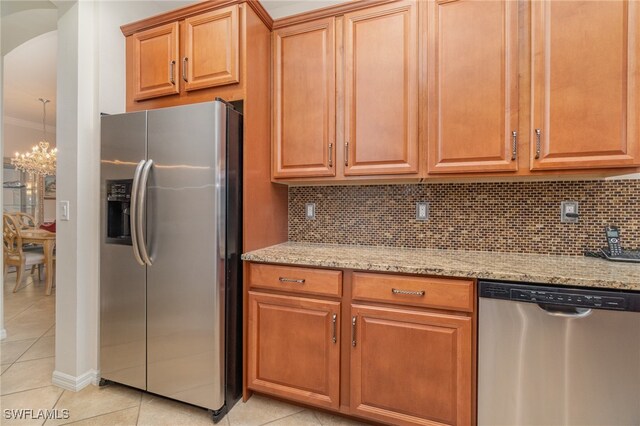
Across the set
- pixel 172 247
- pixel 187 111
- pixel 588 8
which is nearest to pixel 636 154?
pixel 588 8

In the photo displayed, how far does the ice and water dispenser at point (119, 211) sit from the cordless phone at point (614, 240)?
2668mm

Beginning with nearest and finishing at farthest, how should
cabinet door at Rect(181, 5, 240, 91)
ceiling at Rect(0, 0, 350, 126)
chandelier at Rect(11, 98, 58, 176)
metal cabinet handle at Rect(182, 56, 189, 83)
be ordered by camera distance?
cabinet door at Rect(181, 5, 240, 91), metal cabinet handle at Rect(182, 56, 189, 83), ceiling at Rect(0, 0, 350, 126), chandelier at Rect(11, 98, 58, 176)

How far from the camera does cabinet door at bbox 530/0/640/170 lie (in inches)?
54.4

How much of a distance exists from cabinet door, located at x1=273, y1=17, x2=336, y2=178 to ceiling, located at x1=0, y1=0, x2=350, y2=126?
0.61 meters

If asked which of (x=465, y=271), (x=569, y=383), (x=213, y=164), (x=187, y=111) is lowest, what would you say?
(x=569, y=383)

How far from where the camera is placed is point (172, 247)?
1679mm

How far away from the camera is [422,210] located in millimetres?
1993

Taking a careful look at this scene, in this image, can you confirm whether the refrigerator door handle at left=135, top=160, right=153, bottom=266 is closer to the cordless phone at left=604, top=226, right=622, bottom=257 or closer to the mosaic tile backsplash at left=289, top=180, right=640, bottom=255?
the mosaic tile backsplash at left=289, top=180, right=640, bottom=255

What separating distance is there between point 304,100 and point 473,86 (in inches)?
38.6

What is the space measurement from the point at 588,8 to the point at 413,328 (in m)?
1.74

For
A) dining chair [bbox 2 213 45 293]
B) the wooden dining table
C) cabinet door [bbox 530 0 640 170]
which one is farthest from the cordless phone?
dining chair [bbox 2 213 45 293]

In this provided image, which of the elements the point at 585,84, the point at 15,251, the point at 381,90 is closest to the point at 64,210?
the point at 381,90

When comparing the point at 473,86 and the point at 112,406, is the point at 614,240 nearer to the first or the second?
the point at 473,86

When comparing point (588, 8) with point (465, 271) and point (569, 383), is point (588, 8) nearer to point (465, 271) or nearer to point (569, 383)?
point (465, 271)
